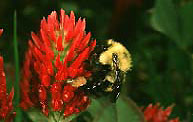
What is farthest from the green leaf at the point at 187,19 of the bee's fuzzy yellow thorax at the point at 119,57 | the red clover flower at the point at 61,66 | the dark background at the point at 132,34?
the red clover flower at the point at 61,66

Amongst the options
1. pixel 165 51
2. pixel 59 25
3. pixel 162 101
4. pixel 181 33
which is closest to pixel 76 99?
pixel 59 25

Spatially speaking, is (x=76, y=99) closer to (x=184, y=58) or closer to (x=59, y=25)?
(x=59, y=25)

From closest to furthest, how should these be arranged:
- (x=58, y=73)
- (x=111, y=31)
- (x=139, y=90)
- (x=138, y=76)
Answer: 1. (x=58, y=73)
2. (x=139, y=90)
3. (x=138, y=76)
4. (x=111, y=31)

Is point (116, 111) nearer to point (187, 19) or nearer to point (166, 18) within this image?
point (166, 18)

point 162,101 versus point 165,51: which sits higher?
point 165,51

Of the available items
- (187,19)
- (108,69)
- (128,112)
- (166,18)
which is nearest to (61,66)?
(108,69)

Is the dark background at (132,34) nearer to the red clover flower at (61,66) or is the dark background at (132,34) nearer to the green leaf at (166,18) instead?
the green leaf at (166,18)

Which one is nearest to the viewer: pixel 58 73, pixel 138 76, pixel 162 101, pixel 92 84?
pixel 58 73
